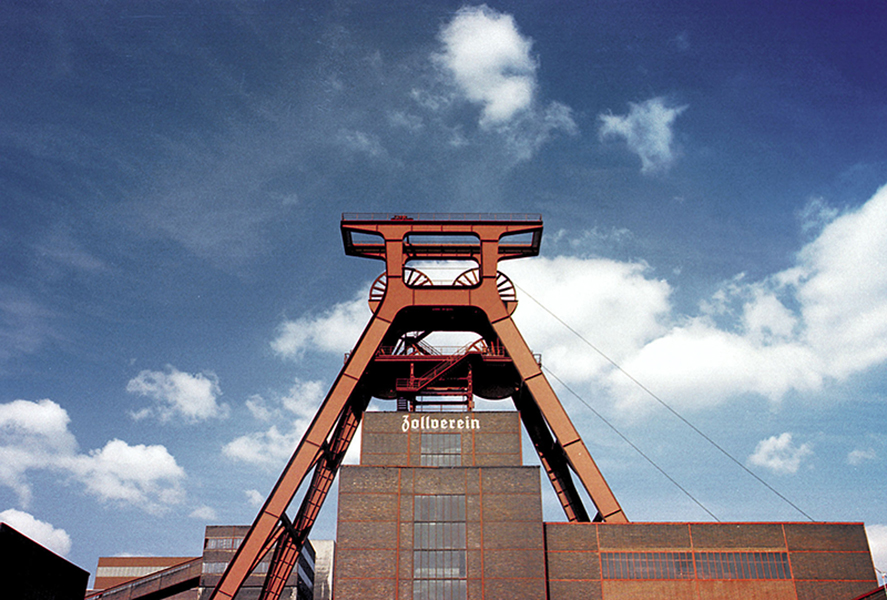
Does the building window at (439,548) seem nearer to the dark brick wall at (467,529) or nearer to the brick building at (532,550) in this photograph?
the brick building at (532,550)

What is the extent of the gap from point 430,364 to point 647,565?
471 inches

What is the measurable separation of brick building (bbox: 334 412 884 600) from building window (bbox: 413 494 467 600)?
0.04m

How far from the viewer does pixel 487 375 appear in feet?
116

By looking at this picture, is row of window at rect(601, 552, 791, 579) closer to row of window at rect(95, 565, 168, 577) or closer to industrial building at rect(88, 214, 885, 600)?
industrial building at rect(88, 214, 885, 600)

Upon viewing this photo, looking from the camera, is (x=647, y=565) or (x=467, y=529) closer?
(x=647, y=565)

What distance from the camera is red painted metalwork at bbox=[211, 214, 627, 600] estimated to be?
31.6 m

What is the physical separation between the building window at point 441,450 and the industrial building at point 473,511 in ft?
0.15

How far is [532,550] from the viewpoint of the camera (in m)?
29.1

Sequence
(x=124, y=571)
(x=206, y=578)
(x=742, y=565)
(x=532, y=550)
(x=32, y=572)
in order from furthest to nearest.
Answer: (x=124, y=571), (x=206, y=578), (x=742, y=565), (x=532, y=550), (x=32, y=572)

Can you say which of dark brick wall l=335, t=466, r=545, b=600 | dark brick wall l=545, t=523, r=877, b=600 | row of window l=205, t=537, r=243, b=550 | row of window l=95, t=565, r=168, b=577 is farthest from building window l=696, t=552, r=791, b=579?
row of window l=95, t=565, r=168, b=577

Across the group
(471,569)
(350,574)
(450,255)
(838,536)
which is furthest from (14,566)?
(838,536)

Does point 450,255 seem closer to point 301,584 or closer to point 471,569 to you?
point 471,569

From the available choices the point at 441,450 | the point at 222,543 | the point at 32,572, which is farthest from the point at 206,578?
the point at 32,572

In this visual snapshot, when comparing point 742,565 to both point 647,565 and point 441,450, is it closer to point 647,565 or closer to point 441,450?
point 647,565
